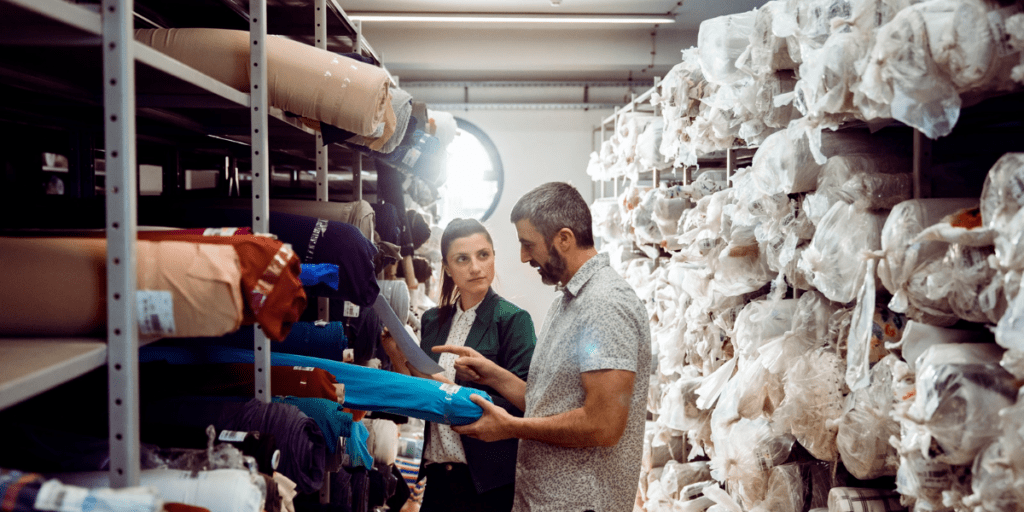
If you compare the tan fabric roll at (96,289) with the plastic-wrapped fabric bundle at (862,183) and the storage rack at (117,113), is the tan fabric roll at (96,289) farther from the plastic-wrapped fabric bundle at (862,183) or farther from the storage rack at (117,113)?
the plastic-wrapped fabric bundle at (862,183)

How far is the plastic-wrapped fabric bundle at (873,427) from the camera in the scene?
1770mm

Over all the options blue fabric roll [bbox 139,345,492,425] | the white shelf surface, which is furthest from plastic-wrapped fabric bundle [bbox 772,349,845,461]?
the white shelf surface

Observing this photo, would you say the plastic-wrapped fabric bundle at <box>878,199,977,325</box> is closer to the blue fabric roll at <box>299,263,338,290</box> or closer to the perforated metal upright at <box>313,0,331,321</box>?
the blue fabric roll at <box>299,263,338,290</box>

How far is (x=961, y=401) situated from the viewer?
1.35m

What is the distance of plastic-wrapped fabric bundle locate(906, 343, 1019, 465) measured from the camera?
1335 mm

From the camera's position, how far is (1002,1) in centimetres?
135

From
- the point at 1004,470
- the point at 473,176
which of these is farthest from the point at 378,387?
the point at 473,176

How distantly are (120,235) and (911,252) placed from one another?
152cm

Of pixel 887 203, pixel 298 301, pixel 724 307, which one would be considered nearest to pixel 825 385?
pixel 887 203

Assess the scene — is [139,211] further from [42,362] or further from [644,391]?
[644,391]

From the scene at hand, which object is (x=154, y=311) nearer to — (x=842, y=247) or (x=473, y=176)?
(x=842, y=247)

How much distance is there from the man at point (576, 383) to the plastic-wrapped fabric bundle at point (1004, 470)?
0.74m

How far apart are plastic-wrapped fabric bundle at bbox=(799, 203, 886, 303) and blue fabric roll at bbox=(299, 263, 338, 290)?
1.29 metres

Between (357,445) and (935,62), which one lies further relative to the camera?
(357,445)
